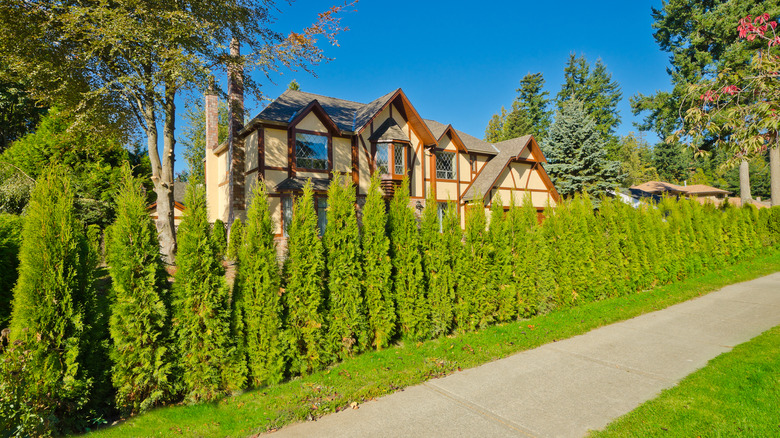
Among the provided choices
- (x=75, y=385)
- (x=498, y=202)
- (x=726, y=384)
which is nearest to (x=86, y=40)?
(x=75, y=385)

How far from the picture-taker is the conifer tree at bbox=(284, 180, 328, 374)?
5398mm

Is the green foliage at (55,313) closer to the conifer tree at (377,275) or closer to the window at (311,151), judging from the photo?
the conifer tree at (377,275)

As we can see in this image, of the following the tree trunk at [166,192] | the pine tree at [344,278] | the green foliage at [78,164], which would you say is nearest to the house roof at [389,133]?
the tree trunk at [166,192]

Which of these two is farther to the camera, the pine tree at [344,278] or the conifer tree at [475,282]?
the conifer tree at [475,282]

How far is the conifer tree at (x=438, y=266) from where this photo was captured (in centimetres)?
676

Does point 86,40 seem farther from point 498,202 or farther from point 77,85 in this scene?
point 498,202

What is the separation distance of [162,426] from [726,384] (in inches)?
264

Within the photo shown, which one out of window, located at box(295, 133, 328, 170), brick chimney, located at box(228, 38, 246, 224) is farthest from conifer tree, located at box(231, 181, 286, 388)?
brick chimney, located at box(228, 38, 246, 224)

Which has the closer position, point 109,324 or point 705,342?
point 109,324

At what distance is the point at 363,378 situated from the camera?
16.6 ft

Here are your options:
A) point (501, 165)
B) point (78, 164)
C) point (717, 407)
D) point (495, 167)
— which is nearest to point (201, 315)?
point (717, 407)

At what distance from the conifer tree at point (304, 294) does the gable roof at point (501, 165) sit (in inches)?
620

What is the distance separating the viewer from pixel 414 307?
6531mm

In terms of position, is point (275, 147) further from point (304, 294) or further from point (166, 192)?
point (304, 294)
